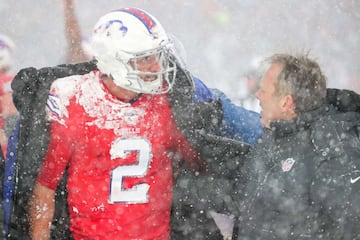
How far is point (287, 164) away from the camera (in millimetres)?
2180

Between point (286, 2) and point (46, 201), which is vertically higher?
point (286, 2)

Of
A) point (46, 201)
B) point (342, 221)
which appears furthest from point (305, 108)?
point (46, 201)

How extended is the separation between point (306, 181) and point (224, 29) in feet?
26.3

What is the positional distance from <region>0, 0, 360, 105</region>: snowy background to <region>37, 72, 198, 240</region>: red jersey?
6.18 metres

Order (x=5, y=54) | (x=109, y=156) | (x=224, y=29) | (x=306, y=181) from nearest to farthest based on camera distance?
(x=306, y=181) → (x=109, y=156) → (x=5, y=54) → (x=224, y=29)

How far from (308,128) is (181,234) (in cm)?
86

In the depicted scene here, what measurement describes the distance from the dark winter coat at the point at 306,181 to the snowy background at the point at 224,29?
6.37 metres

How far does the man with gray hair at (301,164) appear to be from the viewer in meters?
2.04

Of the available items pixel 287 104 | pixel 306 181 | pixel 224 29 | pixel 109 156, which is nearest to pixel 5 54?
pixel 109 156

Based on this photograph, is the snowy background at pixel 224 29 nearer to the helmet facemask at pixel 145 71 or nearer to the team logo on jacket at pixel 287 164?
the helmet facemask at pixel 145 71

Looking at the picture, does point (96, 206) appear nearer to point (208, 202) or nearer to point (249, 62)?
point (208, 202)

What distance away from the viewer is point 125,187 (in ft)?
7.97

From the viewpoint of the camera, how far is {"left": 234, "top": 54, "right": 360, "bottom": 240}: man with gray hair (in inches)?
80.4

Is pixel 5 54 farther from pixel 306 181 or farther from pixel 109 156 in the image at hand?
pixel 306 181
